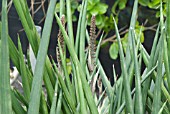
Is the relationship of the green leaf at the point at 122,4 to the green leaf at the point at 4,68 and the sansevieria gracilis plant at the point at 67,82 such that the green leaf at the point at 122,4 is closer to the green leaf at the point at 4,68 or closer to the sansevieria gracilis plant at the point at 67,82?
the sansevieria gracilis plant at the point at 67,82

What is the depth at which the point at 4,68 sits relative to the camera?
14.6 inches

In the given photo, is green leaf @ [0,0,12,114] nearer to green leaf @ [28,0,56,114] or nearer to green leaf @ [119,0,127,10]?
green leaf @ [28,0,56,114]

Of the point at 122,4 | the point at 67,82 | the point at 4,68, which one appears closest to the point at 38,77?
the point at 4,68

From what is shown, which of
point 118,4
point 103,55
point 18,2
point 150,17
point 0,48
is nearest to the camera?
point 0,48

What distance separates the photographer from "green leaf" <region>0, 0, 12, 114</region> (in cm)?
37

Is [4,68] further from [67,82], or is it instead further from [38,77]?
[67,82]

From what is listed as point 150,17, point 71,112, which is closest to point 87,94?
point 71,112

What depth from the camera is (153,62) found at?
1.86 ft

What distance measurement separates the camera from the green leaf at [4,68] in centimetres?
37

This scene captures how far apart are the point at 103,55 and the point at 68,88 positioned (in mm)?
1926

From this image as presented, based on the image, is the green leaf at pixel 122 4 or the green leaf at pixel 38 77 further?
the green leaf at pixel 122 4

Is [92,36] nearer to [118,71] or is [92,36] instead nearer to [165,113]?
[165,113]

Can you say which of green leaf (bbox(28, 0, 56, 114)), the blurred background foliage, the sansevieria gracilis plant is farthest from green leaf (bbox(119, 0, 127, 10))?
green leaf (bbox(28, 0, 56, 114))

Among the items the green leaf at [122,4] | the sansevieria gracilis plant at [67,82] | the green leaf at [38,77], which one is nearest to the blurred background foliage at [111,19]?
the green leaf at [122,4]
